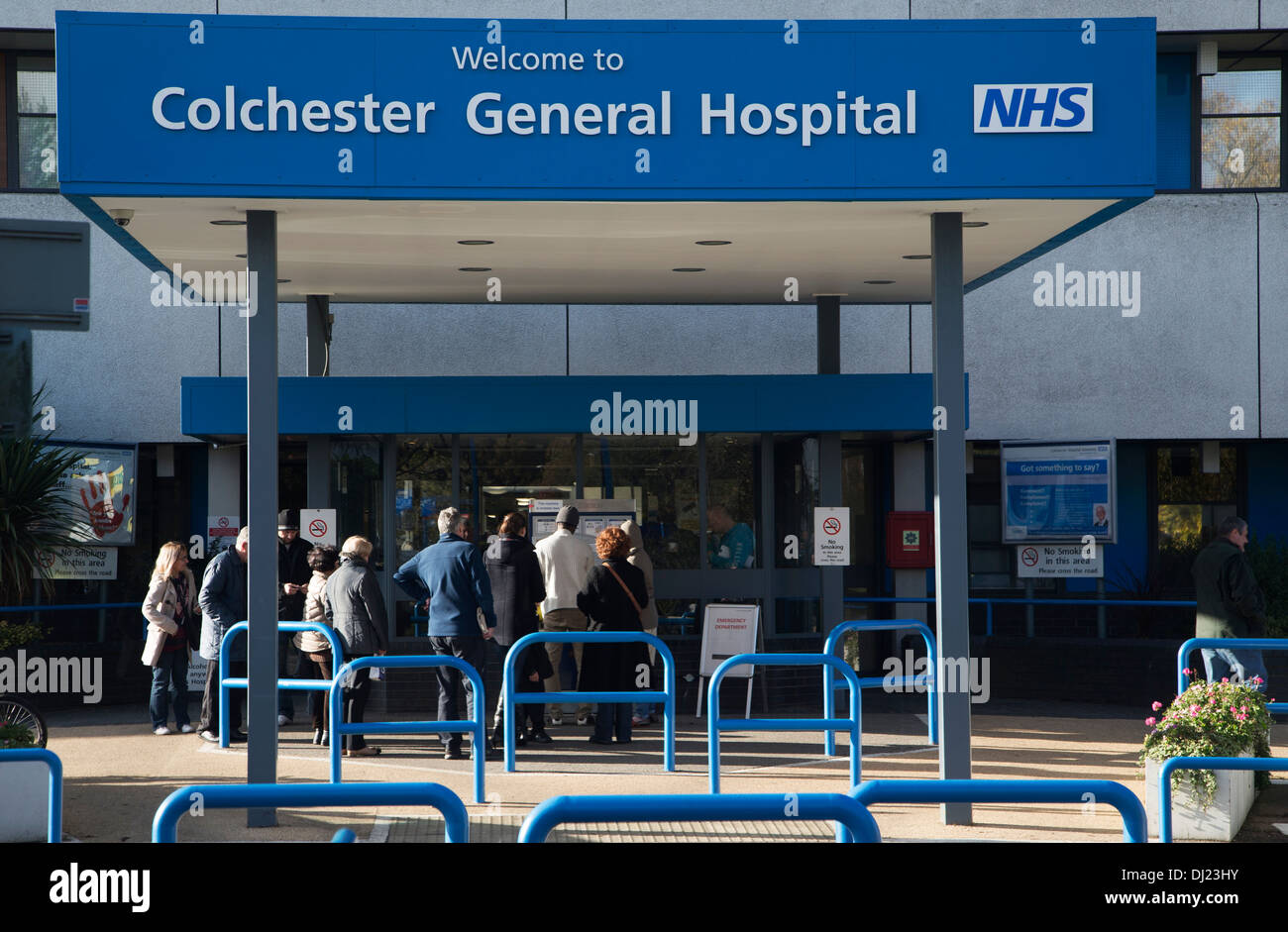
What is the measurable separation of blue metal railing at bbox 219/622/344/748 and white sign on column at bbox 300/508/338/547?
1.62 meters

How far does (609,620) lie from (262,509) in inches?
137

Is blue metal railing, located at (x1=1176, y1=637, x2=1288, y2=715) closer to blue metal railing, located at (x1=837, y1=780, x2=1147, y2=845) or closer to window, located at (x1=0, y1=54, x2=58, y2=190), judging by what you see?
blue metal railing, located at (x1=837, y1=780, x2=1147, y2=845)

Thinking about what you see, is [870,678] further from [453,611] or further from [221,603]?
[221,603]

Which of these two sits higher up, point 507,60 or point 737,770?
point 507,60

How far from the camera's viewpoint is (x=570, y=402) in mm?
12148

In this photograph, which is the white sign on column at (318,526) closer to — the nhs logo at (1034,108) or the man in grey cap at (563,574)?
the man in grey cap at (563,574)

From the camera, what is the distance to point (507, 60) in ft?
25.4

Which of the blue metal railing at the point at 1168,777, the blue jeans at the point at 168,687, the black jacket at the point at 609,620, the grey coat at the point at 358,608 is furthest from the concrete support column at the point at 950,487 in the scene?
the blue jeans at the point at 168,687

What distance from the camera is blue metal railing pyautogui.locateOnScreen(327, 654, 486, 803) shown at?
8062 millimetres

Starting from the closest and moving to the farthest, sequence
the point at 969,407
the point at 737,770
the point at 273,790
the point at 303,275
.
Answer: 1. the point at 273,790
2. the point at 737,770
3. the point at 303,275
4. the point at 969,407
